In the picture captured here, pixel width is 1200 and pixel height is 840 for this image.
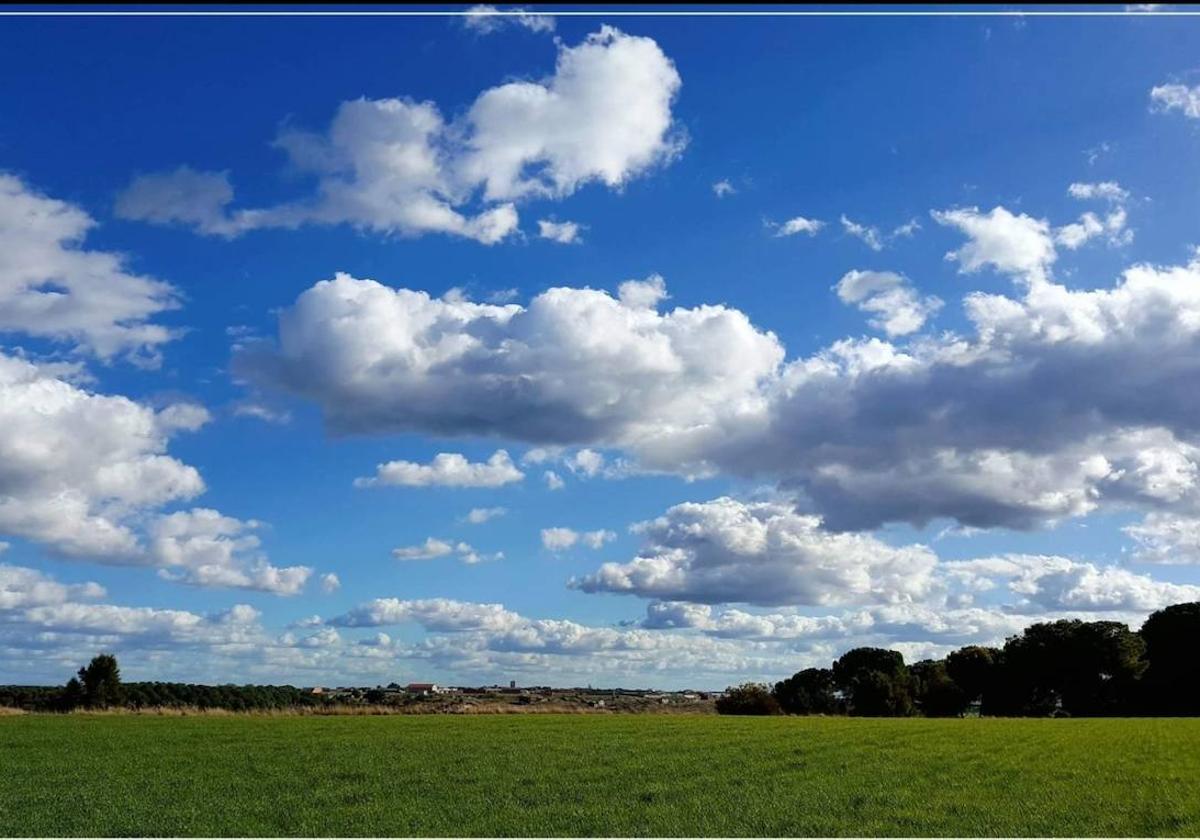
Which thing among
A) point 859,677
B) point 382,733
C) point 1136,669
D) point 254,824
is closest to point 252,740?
point 382,733

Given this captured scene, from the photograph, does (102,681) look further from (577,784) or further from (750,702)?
(577,784)

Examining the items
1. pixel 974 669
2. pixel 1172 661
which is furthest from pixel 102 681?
pixel 1172 661

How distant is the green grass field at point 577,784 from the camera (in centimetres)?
2262

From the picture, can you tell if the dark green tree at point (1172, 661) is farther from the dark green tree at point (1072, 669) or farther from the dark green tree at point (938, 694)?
the dark green tree at point (938, 694)

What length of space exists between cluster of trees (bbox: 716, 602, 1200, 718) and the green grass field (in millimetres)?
85715

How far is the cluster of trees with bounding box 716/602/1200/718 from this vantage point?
5256 inches

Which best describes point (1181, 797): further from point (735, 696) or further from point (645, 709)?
point (735, 696)

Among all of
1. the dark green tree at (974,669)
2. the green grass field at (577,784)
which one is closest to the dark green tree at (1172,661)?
the dark green tree at (974,669)

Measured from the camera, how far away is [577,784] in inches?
1139

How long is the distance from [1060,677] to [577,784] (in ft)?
417

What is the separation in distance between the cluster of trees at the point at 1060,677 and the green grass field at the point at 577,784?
3375 inches

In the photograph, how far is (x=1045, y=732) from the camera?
199ft

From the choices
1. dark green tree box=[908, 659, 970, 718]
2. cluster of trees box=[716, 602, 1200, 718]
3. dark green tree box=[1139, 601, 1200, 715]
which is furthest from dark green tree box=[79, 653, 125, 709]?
dark green tree box=[1139, 601, 1200, 715]

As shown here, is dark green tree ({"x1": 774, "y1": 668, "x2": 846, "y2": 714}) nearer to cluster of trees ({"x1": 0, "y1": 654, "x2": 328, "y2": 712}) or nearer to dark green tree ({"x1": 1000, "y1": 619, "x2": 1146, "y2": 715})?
dark green tree ({"x1": 1000, "y1": 619, "x2": 1146, "y2": 715})
